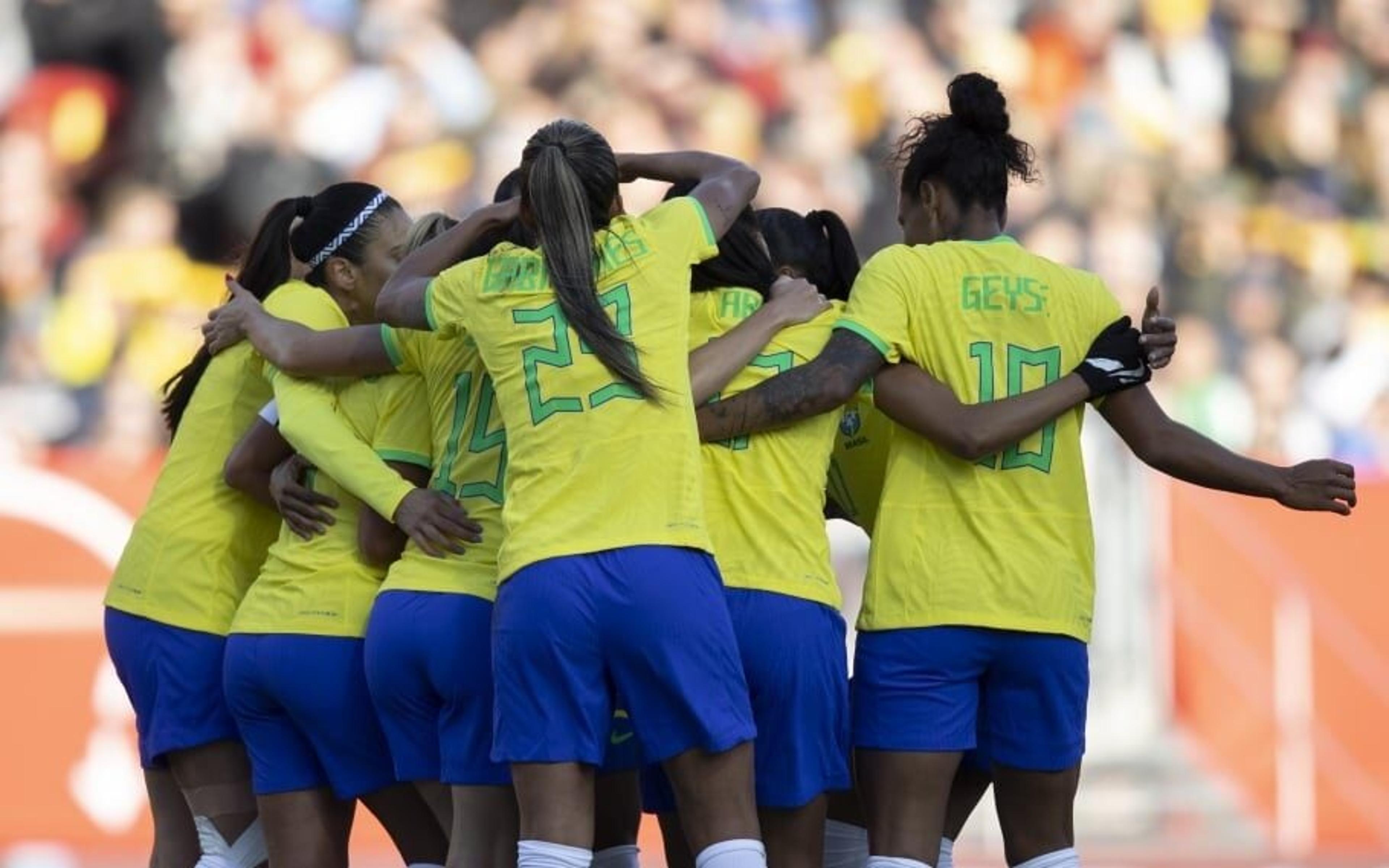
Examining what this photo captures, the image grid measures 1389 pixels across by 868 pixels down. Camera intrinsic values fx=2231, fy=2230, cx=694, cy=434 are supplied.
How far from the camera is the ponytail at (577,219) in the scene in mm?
4895

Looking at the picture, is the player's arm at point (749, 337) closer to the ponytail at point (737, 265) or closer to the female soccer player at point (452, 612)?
the ponytail at point (737, 265)

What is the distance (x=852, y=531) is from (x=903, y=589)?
5492 millimetres

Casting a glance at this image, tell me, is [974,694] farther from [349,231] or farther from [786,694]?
[349,231]

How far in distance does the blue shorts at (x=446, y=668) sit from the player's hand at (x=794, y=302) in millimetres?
1003

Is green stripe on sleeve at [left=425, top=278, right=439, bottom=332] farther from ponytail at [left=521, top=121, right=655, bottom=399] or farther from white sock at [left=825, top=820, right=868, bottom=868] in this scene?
white sock at [left=825, top=820, right=868, bottom=868]

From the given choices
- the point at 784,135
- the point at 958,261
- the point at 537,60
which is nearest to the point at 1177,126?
the point at 784,135

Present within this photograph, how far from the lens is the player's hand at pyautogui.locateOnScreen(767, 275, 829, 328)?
5430 mm

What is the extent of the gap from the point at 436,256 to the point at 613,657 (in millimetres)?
1129

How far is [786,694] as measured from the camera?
5301 millimetres

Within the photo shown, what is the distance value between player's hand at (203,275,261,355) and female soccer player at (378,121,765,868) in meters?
1.17

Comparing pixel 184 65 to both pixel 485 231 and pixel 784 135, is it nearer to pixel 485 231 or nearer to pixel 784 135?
pixel 784 135

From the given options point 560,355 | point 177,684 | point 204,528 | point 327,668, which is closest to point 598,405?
point 560,355

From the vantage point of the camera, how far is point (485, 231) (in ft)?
17.6

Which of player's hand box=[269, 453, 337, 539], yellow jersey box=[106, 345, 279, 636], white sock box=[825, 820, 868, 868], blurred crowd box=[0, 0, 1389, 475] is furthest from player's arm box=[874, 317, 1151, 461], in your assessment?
blurred crowd box=[0, 0, 1389, 475]
